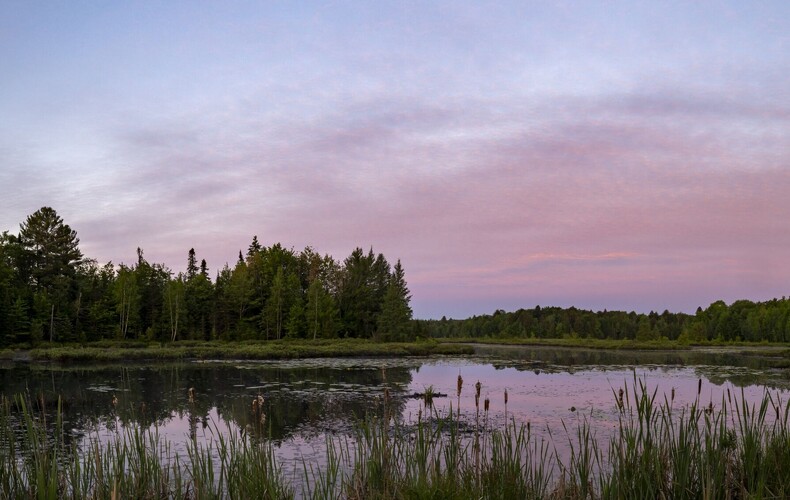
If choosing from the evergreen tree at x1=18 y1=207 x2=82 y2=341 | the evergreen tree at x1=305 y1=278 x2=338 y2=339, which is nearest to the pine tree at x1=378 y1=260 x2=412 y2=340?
the evergreen tree at x1=305 y1=278 x2=338 y2=339

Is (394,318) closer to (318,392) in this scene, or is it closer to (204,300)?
(204,300)

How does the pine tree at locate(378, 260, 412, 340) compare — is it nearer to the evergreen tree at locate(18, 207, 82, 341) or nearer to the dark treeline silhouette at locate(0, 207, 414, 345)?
the dark treeline silhouette at locate(0, 207, 414, 345)

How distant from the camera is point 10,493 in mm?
5973

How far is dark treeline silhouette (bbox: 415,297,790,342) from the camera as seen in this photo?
259 feet

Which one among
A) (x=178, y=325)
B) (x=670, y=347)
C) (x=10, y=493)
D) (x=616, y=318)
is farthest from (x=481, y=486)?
(x=616, y=318)

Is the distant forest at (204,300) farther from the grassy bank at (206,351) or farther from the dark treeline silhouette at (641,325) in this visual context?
the grassy bank at (206,351)

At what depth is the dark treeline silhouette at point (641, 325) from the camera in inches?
3105

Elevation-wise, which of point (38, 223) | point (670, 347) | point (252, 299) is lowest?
point (670, 347)

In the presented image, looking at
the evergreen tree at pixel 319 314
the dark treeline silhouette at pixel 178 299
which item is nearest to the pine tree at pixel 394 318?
the dark treeline silhouette at pixel 178 299

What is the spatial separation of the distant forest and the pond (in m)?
21.7

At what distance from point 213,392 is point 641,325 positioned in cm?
7510

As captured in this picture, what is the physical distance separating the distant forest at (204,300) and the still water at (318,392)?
74.4 feet

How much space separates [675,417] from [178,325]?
59945mm

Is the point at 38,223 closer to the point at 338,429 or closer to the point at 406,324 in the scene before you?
the point at 406,324
